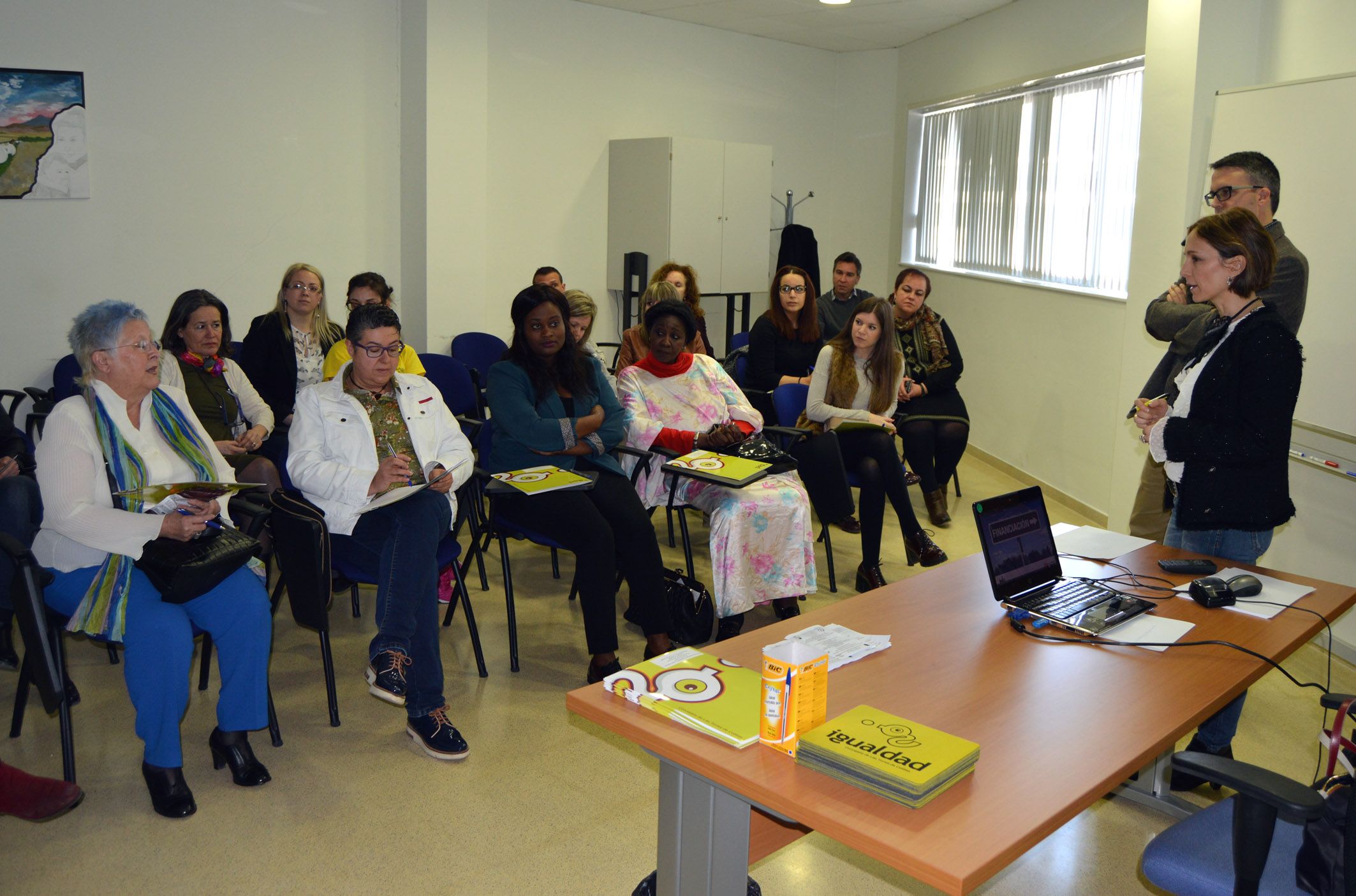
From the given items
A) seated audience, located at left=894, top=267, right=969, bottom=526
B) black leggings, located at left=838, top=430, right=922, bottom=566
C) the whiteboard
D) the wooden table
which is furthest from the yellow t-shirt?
the whiteboard

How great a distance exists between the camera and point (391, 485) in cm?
343

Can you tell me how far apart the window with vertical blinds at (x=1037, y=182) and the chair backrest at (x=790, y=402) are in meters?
2.14

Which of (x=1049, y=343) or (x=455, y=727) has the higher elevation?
(x=1049, y=343)

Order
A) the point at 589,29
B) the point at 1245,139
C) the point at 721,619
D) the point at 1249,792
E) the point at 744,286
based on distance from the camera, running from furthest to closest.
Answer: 1. the point at 744,286
2. the point at 589,29
3. the point at 1245,139
4. the point at 721,619
5. the point at 1249,792

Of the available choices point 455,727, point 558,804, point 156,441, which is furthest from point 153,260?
point 558,804

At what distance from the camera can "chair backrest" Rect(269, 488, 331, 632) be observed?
317 cm

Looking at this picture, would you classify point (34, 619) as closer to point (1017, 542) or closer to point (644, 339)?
point (1017, 542)

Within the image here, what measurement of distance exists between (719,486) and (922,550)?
1.48m

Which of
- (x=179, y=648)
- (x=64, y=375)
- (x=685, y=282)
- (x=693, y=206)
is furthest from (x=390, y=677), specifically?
(x=693, y=206)

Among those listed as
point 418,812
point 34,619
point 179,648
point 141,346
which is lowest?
point 418,812

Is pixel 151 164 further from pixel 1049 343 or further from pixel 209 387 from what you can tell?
pixel 1049 343

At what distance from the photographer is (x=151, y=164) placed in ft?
18.5

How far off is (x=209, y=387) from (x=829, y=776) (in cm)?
346

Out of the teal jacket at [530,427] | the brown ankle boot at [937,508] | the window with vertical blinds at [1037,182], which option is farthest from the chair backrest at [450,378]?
the window with vertical blinds at [1037,182]
